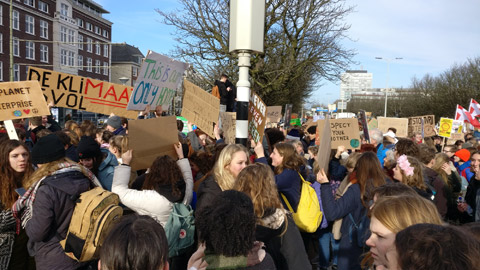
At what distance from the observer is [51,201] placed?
101 inches

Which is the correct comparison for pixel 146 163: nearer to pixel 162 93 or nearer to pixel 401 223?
pixel 162 93

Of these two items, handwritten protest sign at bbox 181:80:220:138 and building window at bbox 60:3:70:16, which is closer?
handwritten protest sign at bbox 181:80:220:138

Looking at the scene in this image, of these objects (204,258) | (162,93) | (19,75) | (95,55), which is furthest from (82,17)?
(204,258)

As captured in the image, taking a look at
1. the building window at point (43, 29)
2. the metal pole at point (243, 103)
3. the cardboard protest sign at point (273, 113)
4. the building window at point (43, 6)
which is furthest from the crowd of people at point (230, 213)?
the building window at point (43, 6)

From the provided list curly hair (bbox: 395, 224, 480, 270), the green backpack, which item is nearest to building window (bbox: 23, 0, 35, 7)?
the green backpack

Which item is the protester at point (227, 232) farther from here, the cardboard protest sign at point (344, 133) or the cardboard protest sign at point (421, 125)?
the cardboard protest sign at point (421, 125)

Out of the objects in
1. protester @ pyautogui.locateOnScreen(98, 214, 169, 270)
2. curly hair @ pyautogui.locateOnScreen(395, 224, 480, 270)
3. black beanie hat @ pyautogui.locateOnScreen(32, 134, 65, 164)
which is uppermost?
black beanie hat @ pyautogui.locateOnScreen(32, 134, 65, 164)

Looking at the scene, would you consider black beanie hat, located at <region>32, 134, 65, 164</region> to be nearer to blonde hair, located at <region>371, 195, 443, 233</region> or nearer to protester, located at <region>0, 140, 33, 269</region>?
protester, located at <region>0, 140, 33, 269</region>

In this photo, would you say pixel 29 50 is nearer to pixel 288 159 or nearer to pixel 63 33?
pixel 63 33

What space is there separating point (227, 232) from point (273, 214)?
0.71 meters

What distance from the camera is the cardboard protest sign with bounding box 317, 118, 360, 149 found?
18.1 ft

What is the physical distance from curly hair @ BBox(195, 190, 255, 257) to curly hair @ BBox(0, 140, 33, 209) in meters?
2.12

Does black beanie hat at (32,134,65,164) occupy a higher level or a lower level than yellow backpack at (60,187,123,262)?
higher

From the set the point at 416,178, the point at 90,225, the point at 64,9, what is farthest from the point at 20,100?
the point at 64,9
